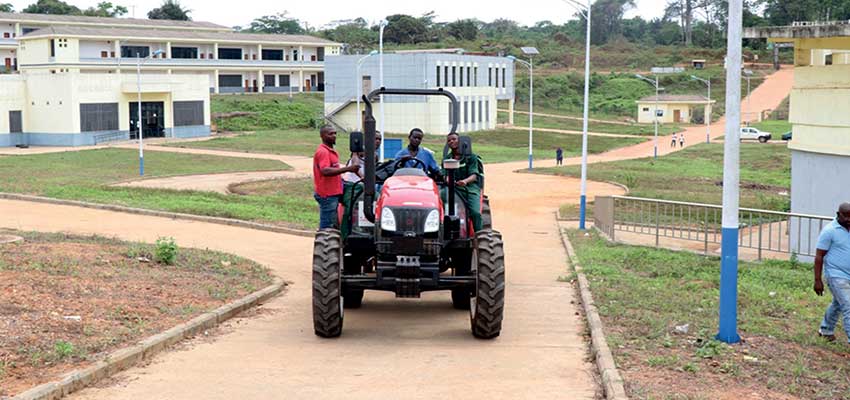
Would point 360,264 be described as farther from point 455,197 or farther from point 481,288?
point 481,288

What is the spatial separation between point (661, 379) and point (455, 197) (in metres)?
4.21

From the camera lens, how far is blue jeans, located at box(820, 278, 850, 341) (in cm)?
1112

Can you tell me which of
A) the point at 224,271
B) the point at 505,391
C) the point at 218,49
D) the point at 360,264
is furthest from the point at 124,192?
the point at 218,49

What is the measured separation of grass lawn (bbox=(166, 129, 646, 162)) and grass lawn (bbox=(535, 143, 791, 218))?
26.0 feet

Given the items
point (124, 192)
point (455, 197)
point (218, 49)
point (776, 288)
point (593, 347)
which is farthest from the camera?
point (218, 49)

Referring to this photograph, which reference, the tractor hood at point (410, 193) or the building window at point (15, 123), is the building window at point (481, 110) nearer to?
the building window at point (15, 123)

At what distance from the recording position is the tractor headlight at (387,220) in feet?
37.1

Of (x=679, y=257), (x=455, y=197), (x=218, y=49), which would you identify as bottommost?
(x=679, y=257)

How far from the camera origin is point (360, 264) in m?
13.3

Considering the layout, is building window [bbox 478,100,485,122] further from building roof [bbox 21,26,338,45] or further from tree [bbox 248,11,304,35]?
tree [bbox 248,11,304,35]

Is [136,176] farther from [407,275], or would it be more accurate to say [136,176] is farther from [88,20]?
[88,20]

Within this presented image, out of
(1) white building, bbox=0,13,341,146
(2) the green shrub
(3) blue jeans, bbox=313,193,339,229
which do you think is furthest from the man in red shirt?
(1) white building, bbox=0,13,341,146

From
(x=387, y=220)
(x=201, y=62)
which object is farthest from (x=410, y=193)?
(x=201, y=62)

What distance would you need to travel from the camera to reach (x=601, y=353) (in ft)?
33.8
